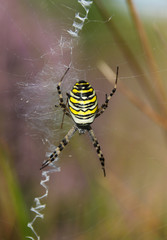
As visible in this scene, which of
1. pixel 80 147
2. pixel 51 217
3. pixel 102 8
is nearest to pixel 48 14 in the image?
pixel 102 8

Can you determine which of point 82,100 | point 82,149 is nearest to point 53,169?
point 82,149

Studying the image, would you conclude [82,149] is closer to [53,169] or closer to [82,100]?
[53,169]

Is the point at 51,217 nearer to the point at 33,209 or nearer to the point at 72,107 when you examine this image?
the point at 33,209

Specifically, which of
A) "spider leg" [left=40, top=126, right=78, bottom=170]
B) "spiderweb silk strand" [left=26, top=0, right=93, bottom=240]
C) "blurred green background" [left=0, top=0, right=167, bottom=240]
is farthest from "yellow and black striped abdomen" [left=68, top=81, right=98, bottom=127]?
"spider leg" [left=40, top=126, right=78, bottom=170]

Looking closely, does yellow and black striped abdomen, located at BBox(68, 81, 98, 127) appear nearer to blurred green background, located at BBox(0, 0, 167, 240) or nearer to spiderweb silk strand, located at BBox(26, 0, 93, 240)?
blurred green background, located at BBox(0, 0, 167, 240)

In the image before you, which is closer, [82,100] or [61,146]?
[82,100]
